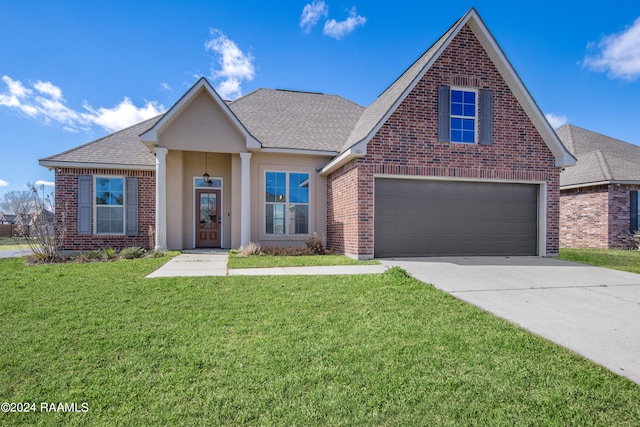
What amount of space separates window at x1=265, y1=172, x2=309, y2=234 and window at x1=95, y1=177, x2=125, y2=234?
527 cm

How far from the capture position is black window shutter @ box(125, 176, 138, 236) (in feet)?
38.0

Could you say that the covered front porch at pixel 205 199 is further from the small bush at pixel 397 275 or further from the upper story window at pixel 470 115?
the upper story window at pixel 470 115

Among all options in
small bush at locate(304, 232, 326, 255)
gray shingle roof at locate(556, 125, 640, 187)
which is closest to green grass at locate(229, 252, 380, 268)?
small bush at locate(304, 232, 326, 255)

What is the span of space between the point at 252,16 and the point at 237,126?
4.14m

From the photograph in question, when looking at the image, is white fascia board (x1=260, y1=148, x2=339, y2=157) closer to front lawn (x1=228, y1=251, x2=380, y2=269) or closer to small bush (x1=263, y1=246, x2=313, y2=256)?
small bush (x1=263, y1=246, x2=313, y2=256)

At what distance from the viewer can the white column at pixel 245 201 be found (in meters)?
10.9

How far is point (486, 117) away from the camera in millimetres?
9898

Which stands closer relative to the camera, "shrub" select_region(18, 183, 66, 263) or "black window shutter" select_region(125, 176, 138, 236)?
"shrub" select_region(18, 183, 66, 263)

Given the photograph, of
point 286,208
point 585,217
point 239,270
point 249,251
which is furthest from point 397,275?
point 585,217

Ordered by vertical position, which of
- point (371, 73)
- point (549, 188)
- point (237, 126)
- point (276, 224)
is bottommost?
point (276, 224)

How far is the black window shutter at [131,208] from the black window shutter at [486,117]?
11922 mm

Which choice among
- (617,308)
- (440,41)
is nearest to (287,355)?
(617,308)

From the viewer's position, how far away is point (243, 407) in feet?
7.86

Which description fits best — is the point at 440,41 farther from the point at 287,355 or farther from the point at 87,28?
the point at 87,28
